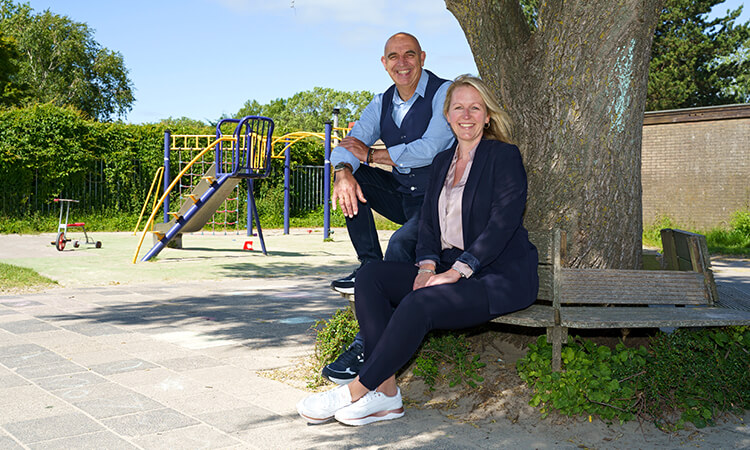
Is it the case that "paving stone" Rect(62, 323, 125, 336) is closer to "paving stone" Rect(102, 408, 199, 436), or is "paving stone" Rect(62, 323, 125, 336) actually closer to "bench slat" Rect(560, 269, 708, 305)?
"paving stone" Rect(102, 408, 199, 436)

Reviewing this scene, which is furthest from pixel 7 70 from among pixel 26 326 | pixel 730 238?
pixel 26 326

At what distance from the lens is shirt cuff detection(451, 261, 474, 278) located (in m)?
3.45

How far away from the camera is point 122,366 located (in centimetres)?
462

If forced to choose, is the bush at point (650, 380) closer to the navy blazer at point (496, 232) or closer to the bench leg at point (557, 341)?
the bench leg at point (557, 341)

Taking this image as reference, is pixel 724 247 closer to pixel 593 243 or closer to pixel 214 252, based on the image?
pixel 214 252

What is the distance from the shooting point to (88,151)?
758 inches

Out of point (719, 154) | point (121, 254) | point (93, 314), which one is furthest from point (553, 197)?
point (719, 154)

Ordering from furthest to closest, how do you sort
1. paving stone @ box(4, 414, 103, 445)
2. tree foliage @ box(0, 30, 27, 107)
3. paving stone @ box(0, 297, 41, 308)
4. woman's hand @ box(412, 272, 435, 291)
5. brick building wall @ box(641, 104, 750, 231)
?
tree foliage @ box(0, 30, 27, 107) → brick building wall @ box(641, 104, 750, 231) → paving stone @ box(0, 297, 41, 308) → woman's hand @ box(412, 272, 435, 291) → paving stone @ box(4, 414, 103, 445)

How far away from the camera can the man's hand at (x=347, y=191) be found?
13.6ft

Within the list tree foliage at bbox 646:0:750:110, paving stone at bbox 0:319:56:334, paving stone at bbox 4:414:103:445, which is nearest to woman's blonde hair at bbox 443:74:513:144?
paving stone at bbox 4:414:103:445

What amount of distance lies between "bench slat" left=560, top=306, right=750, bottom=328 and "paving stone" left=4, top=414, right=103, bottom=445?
95.7 inches

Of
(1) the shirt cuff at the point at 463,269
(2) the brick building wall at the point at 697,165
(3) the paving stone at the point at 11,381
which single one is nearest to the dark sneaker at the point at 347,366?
(1) the shirt cuff at the point at 463,269

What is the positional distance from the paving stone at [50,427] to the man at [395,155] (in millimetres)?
1328

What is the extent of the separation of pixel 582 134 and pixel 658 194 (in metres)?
17.2
